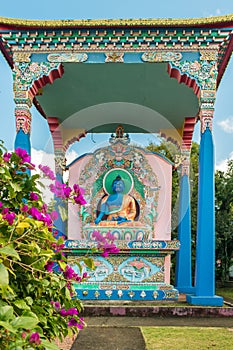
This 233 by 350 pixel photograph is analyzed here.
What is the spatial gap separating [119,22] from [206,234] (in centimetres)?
362

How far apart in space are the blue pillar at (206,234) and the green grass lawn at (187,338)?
4.54ft

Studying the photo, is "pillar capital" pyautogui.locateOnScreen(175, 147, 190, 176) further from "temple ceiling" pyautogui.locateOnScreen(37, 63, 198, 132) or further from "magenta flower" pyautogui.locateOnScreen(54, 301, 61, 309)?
"magenta flower" pyautogui.locateOnScreen(54, 301, 61, 309)

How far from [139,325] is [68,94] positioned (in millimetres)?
5050

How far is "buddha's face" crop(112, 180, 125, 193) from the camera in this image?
26.4 ft

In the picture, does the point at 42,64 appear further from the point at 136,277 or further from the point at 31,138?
the point at 136,277

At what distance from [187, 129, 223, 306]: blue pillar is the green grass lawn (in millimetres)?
1384

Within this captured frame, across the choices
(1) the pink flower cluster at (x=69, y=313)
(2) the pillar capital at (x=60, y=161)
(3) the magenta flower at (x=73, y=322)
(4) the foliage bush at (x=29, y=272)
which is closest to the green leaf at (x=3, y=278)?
(4) the foliage bush at (x=29, y=272)

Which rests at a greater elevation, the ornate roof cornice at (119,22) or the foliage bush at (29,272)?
the ornate roof cornice at (119,22)

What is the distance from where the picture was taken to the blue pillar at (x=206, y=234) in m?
5.59

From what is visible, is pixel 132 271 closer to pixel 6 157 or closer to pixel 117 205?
pixel 117 205

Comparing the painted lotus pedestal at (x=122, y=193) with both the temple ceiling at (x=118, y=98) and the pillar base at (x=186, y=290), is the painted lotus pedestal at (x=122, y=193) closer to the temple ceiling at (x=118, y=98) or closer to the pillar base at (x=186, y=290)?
the temple ceiling at (x=118, y=98)

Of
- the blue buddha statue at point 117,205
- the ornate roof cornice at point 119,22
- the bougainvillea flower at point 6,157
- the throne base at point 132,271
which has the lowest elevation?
the throne base at point 132,271

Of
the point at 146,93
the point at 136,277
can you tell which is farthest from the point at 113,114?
the point at 136,277

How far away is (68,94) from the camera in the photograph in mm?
7906
